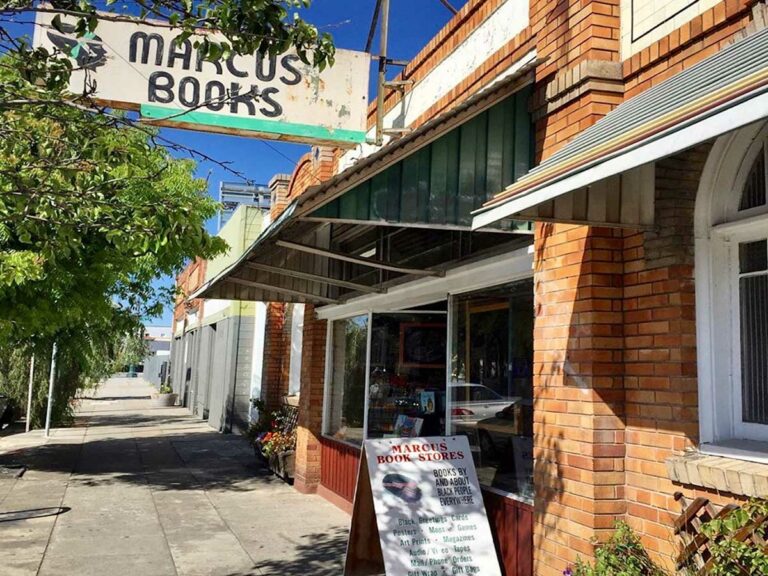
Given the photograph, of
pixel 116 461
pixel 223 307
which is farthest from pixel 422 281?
pixel 223 307

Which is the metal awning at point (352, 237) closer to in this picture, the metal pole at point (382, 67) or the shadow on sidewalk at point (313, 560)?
the metal pole at point (382, 67)

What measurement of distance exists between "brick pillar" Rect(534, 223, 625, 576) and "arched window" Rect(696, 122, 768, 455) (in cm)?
52

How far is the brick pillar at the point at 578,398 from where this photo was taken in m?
4.07

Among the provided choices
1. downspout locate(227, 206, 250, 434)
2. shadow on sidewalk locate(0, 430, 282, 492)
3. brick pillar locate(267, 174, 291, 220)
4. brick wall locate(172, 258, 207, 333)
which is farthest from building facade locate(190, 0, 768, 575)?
brick wall locate(172, 258, 207, 333)

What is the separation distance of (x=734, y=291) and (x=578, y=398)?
3.44 ft

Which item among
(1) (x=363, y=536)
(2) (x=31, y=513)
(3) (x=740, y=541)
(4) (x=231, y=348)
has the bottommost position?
(2) (x=31, y=513)

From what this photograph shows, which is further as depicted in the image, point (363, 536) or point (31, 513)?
point (31, 513)

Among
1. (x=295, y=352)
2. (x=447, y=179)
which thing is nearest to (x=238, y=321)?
(x=295, y=352)

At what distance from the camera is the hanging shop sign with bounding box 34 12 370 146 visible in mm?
5656

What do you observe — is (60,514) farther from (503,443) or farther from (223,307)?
(223,307)

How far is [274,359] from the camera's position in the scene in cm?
1480

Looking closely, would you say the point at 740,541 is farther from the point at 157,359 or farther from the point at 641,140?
the point at 157,359

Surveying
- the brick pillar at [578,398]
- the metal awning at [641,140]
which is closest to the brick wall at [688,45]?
the metal awning at [641,140]

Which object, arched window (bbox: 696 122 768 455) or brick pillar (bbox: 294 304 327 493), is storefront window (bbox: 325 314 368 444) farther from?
arched window (bbox: 696 122 768 455)
